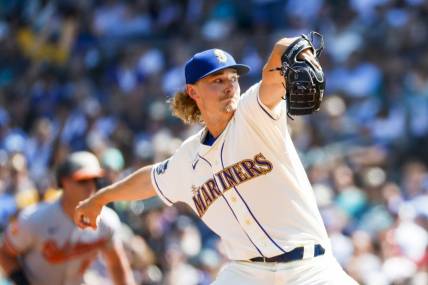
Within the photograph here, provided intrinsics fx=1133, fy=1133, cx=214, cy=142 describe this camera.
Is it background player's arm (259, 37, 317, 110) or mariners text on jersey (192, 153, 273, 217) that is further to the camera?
mariners text on jersey (192, 153, 273, 217)

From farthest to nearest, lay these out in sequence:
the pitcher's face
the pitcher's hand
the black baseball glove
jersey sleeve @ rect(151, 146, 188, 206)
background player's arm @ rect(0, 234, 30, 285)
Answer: background player's arm @ rect(0, 234, 30, 285) → the pitcher's hand → jersey sleeve @ rect(151, 146, 188, 206) → the pitcher's face → the black baseball glove

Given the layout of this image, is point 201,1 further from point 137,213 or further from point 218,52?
point 218,52

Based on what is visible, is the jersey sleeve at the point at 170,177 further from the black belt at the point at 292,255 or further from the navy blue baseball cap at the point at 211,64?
the black belt at the point at 292,255

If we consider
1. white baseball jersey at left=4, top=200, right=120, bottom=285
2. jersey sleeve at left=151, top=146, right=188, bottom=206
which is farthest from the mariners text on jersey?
white baseball jersey at left=4, top=200, right=120, bottom=285

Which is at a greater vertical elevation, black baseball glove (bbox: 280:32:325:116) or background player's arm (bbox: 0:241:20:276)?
black baseball glove (bbox: 280:32:325:116)

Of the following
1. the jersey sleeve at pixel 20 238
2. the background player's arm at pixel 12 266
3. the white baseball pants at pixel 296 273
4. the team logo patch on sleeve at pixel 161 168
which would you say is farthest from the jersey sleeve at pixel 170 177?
the background player's arm at pixel 12 266

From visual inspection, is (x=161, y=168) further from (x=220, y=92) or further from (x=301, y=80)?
(x=301, y=80)

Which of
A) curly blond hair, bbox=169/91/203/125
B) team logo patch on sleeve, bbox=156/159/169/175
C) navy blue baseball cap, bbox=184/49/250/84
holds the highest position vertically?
navy blue baseball cap, bbox=184/49/250/84

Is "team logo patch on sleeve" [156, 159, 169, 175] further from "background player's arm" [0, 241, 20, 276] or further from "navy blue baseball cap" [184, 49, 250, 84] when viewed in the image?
"background player's arm" [0, 241, 20, 276]
